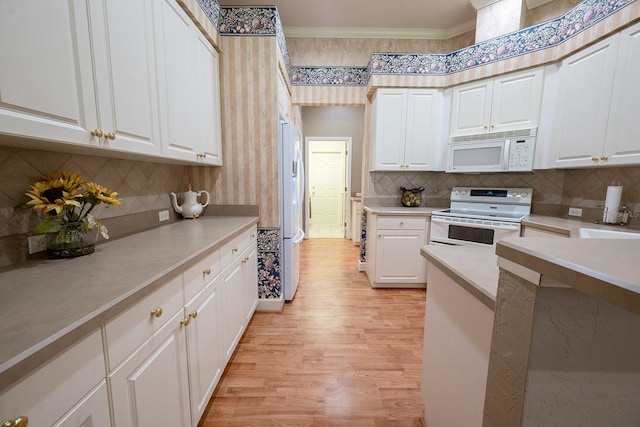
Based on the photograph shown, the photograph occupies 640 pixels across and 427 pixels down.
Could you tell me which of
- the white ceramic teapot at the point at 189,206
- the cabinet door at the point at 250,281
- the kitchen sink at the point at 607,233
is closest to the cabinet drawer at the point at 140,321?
the cabinet door at the point at 250,281

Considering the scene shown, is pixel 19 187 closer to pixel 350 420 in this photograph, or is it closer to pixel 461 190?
pixel 350 420

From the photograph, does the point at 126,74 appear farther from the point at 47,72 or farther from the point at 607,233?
the point at 607,233

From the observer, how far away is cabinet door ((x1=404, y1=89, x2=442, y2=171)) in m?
2.87

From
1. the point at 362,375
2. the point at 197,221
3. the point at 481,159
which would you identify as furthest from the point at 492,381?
the point at 481,159

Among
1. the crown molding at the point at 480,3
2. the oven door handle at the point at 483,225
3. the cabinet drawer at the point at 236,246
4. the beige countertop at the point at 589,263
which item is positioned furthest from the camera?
the crown molding at the point at 480,3

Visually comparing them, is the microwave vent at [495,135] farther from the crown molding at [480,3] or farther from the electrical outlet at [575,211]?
the crown molding at [480,3]

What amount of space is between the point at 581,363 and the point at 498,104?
2.76 metres

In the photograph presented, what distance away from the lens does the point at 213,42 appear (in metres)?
1.99

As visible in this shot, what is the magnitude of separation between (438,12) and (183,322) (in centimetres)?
392

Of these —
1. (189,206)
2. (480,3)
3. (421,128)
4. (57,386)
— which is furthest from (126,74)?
(480,3)

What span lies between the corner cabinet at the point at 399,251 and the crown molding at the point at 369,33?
8.01 feet

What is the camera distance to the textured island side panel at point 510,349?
0.50m

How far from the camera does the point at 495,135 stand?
8.36 ft

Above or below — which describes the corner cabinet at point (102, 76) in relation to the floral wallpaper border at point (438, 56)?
below
